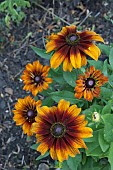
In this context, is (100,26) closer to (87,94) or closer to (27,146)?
(27,146)

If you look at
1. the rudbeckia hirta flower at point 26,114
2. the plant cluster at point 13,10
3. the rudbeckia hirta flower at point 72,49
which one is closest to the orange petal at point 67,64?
the rudbeckia hirta flower at point 72,49

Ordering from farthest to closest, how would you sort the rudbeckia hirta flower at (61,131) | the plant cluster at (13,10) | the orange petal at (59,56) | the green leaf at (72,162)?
the plant cluster at (13,10) < the green leaf at (72,162) < the orange petal at (59,56) < the rudbeckia hirta flower at (61,131)

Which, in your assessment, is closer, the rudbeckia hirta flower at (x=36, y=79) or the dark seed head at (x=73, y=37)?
the dark seed head at (x=73, y=37)

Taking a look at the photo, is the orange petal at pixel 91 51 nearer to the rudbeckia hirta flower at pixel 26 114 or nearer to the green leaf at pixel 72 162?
the rudbeckia hirta flower at pixel 26 114

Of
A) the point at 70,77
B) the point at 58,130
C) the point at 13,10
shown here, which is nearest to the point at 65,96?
the point at 70,77

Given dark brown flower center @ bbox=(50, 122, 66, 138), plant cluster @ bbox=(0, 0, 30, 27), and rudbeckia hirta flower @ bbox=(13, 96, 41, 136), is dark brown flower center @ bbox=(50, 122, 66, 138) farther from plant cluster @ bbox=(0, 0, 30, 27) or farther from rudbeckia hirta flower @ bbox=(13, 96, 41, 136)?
plant cluster @ bbox=(0, 0, 30, 27)

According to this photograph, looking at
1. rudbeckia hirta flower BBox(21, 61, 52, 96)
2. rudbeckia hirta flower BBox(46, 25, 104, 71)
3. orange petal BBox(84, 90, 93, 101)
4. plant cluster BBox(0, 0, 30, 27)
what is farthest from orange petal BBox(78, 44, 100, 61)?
plant cluster BBox(0, 0, 30, 27)

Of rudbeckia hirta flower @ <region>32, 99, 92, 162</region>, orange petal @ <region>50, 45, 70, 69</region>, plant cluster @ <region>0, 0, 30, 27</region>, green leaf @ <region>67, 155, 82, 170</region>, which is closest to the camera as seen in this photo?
rudbeckia hirta flower @ <region>32, 99, 92, 162</region>
